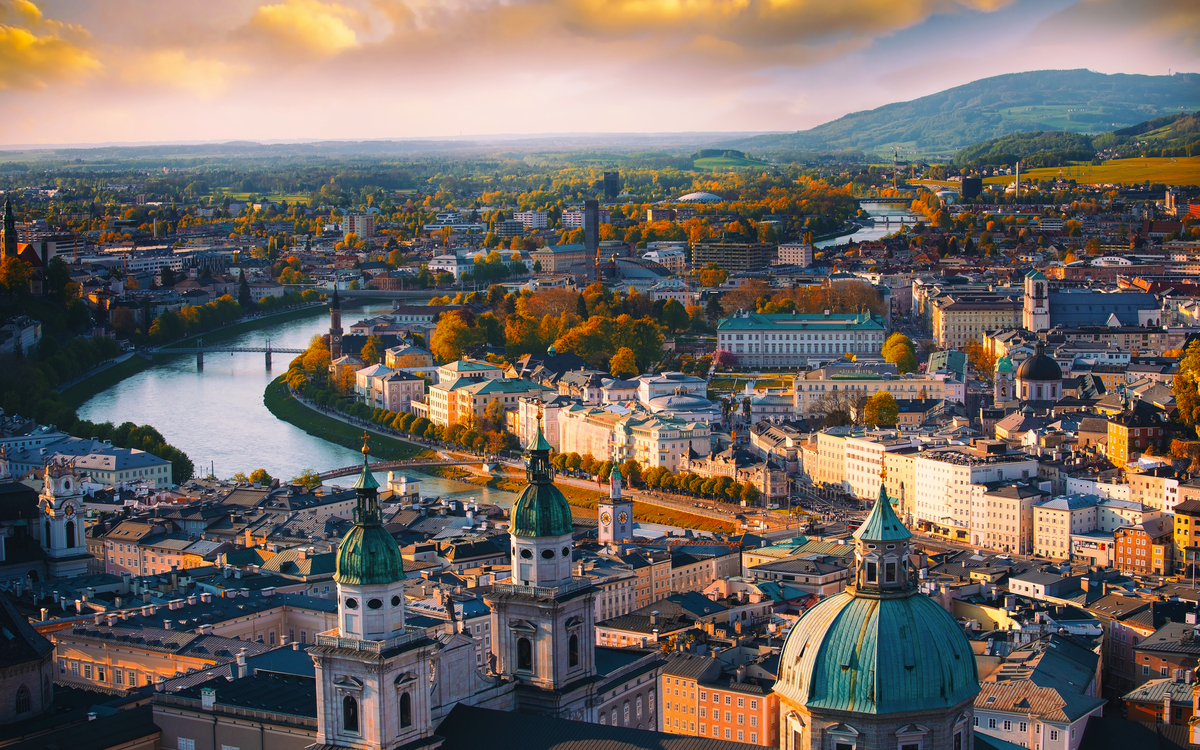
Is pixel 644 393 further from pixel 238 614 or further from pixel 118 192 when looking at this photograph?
pixel 118 192

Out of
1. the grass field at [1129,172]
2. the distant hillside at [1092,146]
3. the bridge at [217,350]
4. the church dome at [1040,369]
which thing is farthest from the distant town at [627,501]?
the distant hillside at [1092,146]

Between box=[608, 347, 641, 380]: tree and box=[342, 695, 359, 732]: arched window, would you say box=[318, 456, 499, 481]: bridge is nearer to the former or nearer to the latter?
box=[608, 347, 641, 380]: tree

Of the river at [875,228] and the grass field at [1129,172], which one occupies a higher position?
the grass field at [1129,172]

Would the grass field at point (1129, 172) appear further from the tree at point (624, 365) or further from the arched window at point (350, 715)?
the arched window at point (350, 715)

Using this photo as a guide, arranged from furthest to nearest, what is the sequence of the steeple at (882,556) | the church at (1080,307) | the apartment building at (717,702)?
the church at (1080,307) < the apartment building at (717,702) < the steeple at (882,556)

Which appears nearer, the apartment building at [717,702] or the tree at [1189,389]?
the apartment building at [717,702]

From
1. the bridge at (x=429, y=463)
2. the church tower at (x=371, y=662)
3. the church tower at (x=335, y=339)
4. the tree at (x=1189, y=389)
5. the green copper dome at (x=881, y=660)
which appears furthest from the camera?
the church tower at (x=335, y=339)

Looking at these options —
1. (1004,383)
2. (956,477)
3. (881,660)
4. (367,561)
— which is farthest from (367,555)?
(1004,383)

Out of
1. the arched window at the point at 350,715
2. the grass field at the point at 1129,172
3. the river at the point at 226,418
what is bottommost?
the river at the point at 226,418
